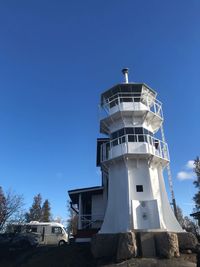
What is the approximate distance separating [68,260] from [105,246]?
2900 millimetres

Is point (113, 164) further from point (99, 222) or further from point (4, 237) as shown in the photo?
point (4, 237)

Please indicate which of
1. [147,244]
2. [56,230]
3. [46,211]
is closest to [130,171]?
[147,244]

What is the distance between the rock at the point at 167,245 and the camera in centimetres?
1485

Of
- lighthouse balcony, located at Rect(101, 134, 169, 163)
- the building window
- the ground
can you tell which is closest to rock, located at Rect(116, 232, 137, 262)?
the ground

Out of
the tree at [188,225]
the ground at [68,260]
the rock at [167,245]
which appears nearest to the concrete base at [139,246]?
the rock at [167,245]

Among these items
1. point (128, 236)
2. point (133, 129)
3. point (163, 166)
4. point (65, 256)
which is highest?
point (133, 129)

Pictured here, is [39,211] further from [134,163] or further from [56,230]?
[134,163]

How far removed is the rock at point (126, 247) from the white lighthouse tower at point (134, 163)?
131 cm

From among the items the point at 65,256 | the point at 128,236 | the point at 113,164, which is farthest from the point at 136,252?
the point at 113,164

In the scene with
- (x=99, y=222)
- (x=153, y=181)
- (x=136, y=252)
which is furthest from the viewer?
(x=99, y=222)

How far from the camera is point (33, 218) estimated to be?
63.8 metres

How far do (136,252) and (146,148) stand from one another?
7.60 m

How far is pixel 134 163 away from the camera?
19.3 meters

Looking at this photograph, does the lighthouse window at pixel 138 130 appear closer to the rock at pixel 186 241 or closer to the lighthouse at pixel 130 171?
the lighthouse at pixel 130 171
